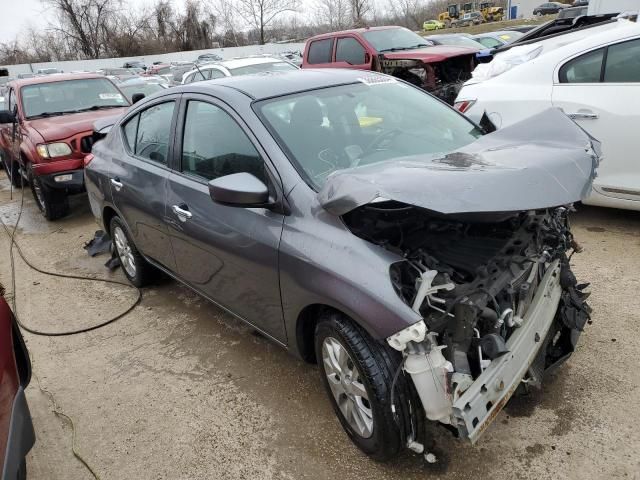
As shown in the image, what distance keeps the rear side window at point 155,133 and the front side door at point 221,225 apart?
213mm

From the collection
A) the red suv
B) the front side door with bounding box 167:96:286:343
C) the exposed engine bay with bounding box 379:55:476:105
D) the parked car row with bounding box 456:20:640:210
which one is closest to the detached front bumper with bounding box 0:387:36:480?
the red suv

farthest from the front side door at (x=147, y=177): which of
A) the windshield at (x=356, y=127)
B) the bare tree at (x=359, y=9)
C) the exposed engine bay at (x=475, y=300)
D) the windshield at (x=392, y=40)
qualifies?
the bare tree at (x=359, y=9)

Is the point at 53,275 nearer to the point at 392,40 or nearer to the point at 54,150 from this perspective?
the point at 54,150

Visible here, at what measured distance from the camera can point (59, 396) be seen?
128 inches

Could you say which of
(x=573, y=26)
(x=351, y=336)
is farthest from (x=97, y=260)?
(x=573, y=26)

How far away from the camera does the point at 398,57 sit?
9.45m

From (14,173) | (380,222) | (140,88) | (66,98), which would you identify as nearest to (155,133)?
(380,222)

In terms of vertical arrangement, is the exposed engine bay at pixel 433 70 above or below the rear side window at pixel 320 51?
below

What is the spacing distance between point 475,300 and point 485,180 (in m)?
0.46

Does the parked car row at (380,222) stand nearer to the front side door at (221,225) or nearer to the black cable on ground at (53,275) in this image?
the front side door at (221,225)

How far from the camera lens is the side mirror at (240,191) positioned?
245 centimetres

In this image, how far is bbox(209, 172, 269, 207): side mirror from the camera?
2449 mm

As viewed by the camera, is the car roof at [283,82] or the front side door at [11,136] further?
the front side door at [11,136]

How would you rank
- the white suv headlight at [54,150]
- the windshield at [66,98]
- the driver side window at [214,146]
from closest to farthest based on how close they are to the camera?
the driver side window at [214,146] < the white suv headlight at [54,150] < the windshield at [66,98]
